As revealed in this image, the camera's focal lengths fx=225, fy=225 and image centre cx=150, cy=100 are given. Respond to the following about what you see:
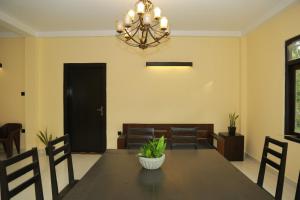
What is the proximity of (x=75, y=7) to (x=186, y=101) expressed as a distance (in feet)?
9.39

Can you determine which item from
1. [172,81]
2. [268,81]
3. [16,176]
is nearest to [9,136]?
[172,81]

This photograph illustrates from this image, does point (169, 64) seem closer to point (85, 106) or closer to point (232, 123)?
point (232, 123)

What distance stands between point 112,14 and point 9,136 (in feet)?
10.8

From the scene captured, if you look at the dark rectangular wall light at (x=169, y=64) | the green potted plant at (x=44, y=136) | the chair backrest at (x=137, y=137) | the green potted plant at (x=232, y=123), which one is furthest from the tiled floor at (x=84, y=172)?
the dark rectangular wall light at (x=169, y=64)

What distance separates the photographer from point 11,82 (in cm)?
534

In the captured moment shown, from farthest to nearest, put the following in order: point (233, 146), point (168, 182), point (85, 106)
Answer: point (85, 106)
point (233, 146)
point (168, 182)

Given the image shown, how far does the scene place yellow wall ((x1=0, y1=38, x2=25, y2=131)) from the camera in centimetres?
532

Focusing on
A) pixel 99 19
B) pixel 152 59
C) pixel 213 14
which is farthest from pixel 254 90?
pixel 99 19

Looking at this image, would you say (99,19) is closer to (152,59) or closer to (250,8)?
(152,59)

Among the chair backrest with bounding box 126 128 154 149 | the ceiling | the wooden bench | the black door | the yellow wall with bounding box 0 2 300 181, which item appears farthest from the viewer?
the black door

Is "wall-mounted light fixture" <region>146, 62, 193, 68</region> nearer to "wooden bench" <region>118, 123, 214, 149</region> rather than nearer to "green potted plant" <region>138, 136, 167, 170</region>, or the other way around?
"wooden bench" <region>118, 123, 214, 149</region>

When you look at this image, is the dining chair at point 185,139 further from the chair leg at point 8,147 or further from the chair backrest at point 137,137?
the chair leg at point 8,147

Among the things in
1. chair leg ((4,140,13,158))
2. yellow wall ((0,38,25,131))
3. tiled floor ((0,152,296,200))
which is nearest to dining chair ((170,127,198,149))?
tiled floor ((0,152,296,200))

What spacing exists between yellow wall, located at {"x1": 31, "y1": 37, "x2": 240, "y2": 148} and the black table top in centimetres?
277
